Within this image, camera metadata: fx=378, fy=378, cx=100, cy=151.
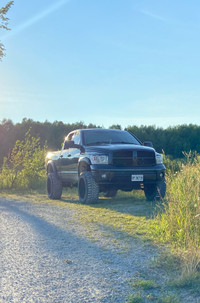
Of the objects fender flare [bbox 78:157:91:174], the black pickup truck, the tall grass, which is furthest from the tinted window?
the tall grass

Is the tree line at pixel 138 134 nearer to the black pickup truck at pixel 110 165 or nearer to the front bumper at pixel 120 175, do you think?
the black pickup truck at pixel 110 165

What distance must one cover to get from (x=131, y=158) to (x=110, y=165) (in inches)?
22.9

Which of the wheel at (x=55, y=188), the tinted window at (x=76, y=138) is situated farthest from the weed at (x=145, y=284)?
the wheel at (x=55, y=188)

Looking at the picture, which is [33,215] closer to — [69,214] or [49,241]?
[69,214]

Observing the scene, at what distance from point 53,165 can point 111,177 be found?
3.40 meters

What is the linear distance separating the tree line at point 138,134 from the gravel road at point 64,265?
82.3ft

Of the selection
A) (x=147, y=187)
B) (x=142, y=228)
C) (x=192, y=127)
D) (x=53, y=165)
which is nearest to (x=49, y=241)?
(x=142, y=228)

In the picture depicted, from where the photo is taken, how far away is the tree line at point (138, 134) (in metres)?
32.0

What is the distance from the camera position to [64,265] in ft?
14.7

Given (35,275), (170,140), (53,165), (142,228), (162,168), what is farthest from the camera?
(170,140)

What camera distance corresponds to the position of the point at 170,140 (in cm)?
3209

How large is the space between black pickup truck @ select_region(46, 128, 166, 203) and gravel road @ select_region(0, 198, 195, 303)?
2.47 m

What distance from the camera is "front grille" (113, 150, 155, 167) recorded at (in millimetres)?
9414

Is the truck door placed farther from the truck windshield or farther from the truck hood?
the truck hood
